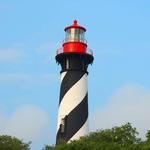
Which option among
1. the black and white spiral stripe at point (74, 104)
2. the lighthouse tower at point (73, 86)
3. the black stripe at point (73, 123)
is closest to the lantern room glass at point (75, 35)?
the lighthouse tower at point (73, 86)

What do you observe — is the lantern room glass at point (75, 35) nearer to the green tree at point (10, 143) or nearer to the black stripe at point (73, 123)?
the black stripe at point (73, 123)

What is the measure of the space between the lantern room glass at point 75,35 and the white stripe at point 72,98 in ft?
13.9

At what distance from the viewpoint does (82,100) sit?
5094cm

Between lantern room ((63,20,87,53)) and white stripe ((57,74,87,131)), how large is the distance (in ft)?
10.5

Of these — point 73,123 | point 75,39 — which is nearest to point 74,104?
point 73,123

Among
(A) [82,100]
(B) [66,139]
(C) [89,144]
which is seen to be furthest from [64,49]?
Result: (C) [89,144]

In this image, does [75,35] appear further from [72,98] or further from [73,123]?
[73,123]

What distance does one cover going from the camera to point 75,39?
2068 inches

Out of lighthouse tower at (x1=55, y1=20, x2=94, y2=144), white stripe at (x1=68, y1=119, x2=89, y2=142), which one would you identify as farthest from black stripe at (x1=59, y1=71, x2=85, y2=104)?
white stripe at (x1=68, y1=119, x2=89, y2=142)

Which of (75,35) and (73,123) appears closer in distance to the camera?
(73,123)

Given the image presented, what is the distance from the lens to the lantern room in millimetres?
51984

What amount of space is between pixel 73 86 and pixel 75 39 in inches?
194

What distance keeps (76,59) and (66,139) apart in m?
7.98

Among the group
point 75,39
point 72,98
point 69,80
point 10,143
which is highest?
point 75,39
